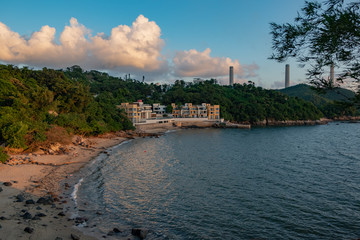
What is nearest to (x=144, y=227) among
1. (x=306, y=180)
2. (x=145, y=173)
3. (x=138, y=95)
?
(x=145, y=173)

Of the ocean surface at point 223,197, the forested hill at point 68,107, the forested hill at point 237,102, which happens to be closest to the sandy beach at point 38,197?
the ocean surface at point 223,197

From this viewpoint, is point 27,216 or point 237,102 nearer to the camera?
point 27,216

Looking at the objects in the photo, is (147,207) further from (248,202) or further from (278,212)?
(278,212)

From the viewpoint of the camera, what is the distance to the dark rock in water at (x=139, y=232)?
12.0 metres

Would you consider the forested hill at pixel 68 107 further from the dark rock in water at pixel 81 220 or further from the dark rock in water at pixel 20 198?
the dark rock in water at pixel 81 220

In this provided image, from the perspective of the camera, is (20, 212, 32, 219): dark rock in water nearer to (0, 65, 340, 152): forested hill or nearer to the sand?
the sand

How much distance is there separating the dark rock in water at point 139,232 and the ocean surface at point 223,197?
0.46 metres

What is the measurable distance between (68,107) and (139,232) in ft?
130

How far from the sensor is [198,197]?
714 inches

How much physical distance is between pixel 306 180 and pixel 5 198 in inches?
981

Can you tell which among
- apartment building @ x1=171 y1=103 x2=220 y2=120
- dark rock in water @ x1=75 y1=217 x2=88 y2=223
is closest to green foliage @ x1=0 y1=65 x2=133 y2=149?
dark rock in water @ x1=75 y1=217 x2=88 y2=223

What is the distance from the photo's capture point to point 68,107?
149ft

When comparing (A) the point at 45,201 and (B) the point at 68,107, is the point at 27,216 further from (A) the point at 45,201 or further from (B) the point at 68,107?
(B) the point at 68,107

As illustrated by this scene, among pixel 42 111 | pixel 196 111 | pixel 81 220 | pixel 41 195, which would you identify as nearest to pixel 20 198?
pixel 41 195
